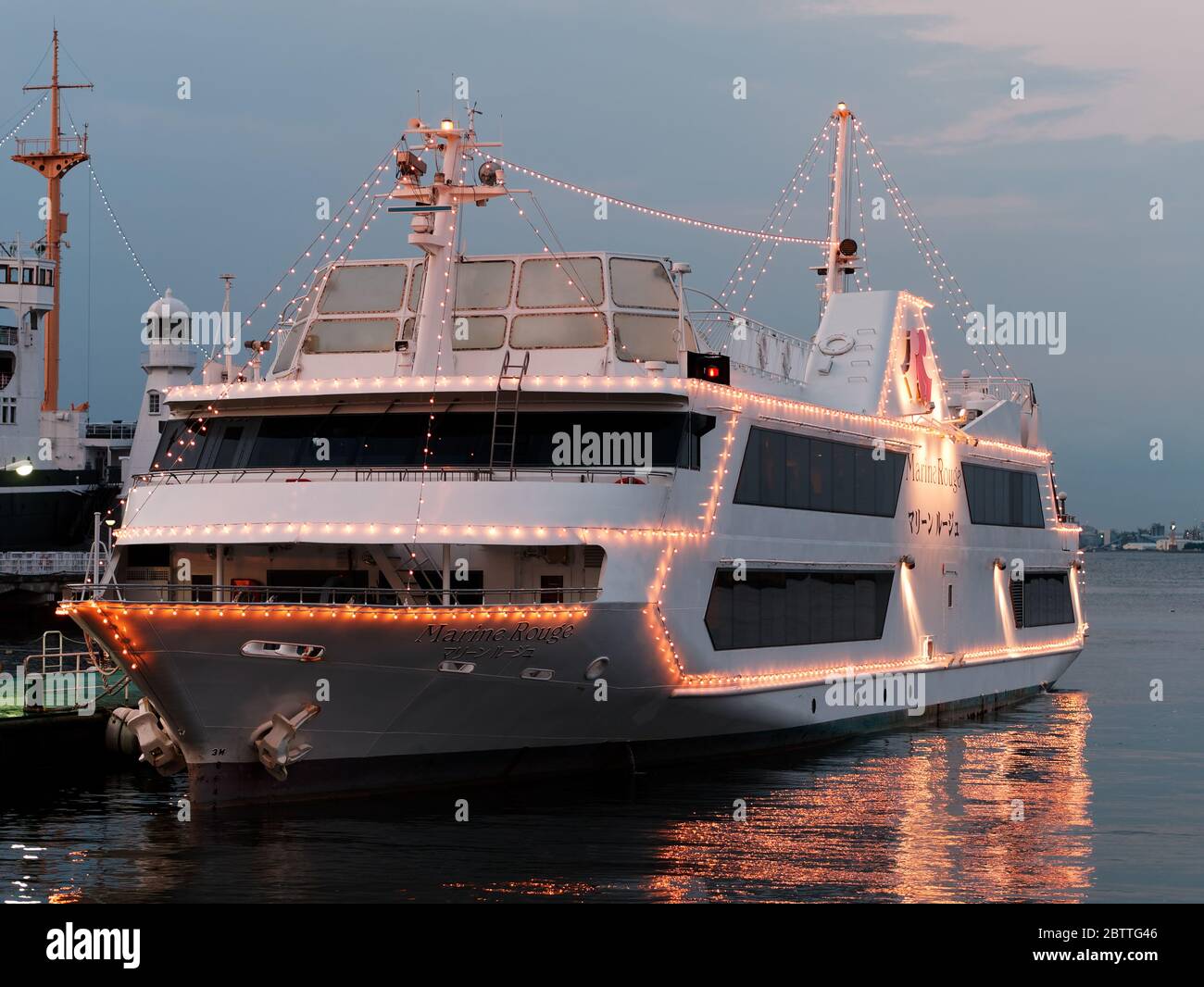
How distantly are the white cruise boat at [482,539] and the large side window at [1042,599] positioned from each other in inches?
316

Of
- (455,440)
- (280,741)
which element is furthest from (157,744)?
(455,440)

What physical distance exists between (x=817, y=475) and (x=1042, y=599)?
1157 cm

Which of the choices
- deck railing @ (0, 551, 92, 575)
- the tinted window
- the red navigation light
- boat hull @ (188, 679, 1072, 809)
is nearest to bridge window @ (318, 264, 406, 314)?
the tinted window

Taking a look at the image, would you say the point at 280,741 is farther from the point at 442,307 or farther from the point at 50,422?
the point at 50,422

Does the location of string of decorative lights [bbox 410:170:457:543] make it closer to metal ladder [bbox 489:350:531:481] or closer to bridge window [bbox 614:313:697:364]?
metal ladder [bbox 489:350:531:481]

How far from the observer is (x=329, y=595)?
61.9ft

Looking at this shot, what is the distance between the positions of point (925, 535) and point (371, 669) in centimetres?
1235

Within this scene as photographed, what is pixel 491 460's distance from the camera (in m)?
19.5

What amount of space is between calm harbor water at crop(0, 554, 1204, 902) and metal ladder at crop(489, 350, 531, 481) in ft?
12.3

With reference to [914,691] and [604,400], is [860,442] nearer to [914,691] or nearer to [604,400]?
[914,691]

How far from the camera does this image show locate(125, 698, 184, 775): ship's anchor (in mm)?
18984

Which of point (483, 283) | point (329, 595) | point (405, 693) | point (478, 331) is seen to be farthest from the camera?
point (483, 283)

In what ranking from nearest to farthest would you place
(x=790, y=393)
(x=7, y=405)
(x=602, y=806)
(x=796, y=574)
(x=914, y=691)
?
(x=602, y=806) → (x=796, y=574) → (x=790, y=393) → (x=914, y=691) → (x=7, y=405)
